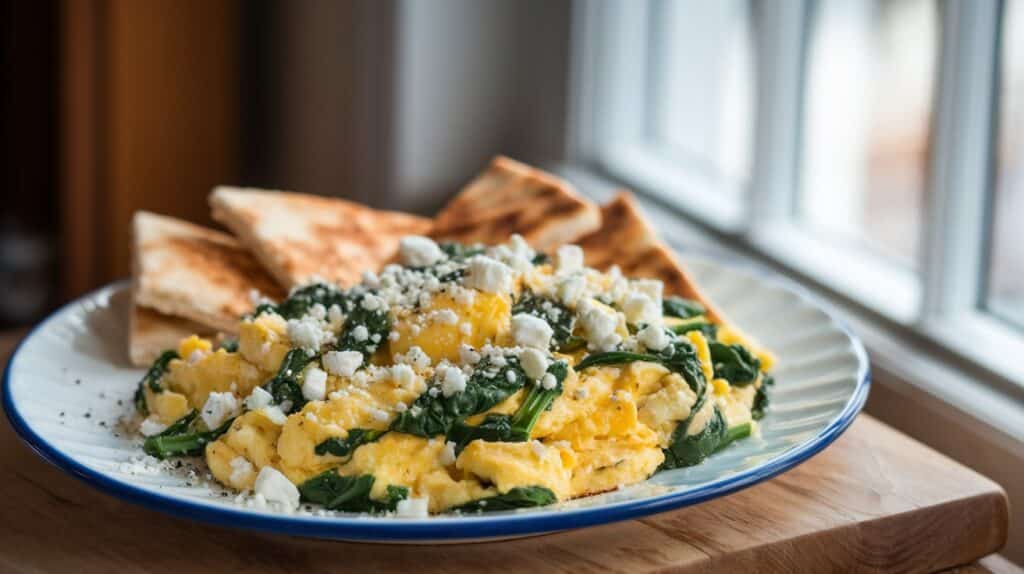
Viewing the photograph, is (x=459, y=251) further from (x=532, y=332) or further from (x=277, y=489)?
(x=277, y=489)

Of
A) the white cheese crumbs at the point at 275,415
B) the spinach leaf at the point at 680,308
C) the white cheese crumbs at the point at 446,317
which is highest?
the white cheese crumbs at the point at 446,317

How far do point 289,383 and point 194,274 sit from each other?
0.70 meters

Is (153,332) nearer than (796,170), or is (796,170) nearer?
(153,332)

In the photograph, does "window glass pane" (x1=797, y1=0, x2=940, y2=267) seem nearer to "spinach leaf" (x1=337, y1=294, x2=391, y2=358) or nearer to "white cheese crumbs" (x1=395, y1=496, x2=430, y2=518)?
"spinach leaf" (x1=337, y1=294, x2=391, y2=358)

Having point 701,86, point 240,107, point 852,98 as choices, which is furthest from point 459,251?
point 240,107

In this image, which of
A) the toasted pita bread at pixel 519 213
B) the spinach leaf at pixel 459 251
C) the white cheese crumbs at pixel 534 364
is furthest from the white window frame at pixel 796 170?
the white cheese crumbs at pixel 534 364

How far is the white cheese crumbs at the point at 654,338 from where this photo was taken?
1.58 metres

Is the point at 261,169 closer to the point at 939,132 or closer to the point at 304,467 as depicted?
the point at 939,132

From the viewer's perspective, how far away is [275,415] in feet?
4.91

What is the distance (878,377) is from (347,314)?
0.95 m

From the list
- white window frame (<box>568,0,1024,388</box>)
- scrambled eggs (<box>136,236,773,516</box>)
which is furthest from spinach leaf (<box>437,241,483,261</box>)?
→ white window frame (<box>568,0,1024,388</box>)

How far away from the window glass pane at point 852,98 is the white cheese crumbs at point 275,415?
1538 mm

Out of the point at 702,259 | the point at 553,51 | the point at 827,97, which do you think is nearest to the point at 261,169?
the point at 553,51

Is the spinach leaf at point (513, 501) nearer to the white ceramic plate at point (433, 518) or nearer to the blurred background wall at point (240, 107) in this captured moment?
the white ceramic plate at point (433, 518)
